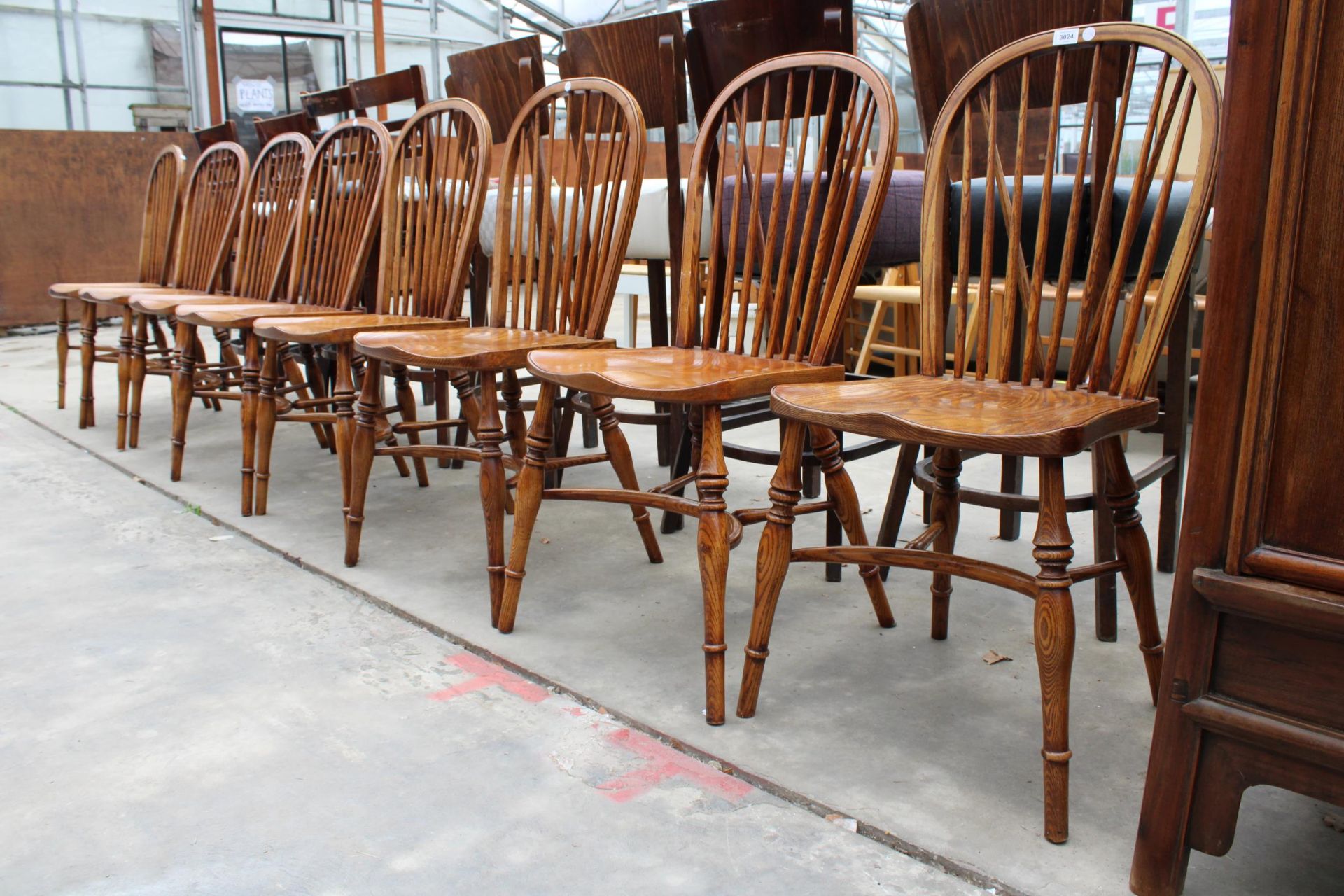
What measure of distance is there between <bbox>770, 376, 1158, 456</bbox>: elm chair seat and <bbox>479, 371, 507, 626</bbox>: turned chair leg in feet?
2.13

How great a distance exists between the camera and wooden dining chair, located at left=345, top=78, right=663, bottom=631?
6.55ft

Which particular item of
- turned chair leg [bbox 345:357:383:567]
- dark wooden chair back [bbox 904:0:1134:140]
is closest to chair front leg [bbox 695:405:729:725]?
dark wooden chair back [bbox 904:0:1134:140]

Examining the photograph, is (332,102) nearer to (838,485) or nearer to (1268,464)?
(838,485)

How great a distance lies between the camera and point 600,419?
222 cm

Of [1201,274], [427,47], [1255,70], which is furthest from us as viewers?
[427,47]

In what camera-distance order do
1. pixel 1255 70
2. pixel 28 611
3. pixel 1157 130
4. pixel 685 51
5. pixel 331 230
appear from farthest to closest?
pixel 331 230 < pixel 685 51 < pixel 28 611 < pixel 1157 130 < pixel 1255 70

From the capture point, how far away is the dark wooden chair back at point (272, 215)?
324 cm

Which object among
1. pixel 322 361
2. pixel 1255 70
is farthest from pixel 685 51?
pixel 322 361

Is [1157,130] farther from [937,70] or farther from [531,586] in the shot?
[531,586]

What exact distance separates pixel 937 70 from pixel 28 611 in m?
1.96

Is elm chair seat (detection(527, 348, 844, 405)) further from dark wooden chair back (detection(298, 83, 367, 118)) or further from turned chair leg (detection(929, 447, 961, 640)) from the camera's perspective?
dark wooden chair back (detection(298, 83, 367, 118))

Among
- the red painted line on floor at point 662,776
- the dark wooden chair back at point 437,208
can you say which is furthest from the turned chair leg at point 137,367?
the red painted line on floor at point 662,776

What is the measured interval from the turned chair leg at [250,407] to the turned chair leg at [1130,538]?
2.04 metres

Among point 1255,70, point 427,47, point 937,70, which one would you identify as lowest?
point 1255,70
